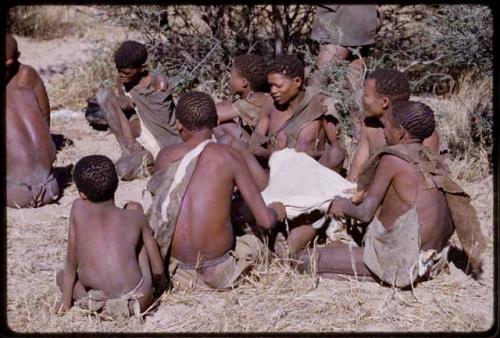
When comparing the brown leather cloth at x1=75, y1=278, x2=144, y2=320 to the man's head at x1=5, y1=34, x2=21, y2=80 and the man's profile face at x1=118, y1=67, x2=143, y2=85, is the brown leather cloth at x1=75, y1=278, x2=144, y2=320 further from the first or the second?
the man's profile face at x1=118, y1=67, x2=143, y2=85

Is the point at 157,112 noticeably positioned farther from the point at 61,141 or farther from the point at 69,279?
the point at 69,279

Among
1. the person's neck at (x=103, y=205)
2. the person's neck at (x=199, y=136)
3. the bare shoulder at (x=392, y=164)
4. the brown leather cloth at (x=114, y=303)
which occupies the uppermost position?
the person's neck at (x=199, y=136)

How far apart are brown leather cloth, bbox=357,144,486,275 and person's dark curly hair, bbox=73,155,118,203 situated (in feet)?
4.36

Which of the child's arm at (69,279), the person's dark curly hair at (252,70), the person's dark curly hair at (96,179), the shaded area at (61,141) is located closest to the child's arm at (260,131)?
the person's dark curly hair at (252,70)

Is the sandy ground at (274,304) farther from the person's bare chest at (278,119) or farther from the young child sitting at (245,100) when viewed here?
the young child sitting at (245,100)

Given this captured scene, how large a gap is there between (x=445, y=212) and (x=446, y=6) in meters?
2.56

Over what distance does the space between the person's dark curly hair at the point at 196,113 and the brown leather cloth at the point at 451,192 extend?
0.86 m

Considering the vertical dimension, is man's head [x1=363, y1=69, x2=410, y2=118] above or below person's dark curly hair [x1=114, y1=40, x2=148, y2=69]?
above

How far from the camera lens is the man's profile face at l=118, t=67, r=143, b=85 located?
19.4 ft

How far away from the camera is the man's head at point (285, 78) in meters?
4.82

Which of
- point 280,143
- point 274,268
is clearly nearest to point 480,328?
point 274,268

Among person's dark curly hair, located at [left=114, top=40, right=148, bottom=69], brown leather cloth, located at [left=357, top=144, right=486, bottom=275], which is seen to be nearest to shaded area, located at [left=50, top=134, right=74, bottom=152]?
person's dark curly hair, located at [left=114, top=40, right=148, bottom=69]

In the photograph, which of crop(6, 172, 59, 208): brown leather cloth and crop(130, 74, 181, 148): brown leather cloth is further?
crop(130, 74, 181, 148): brown leather cloth

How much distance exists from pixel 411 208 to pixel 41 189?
2.43 metres
